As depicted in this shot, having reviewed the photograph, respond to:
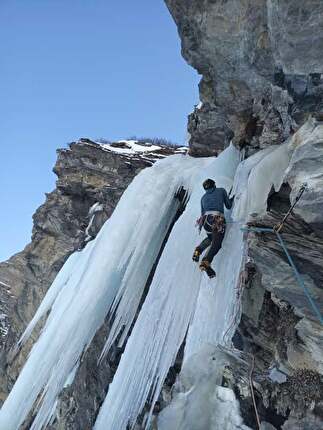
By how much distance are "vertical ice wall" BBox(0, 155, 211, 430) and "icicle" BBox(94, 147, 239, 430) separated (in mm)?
1111

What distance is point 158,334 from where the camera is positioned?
584cm

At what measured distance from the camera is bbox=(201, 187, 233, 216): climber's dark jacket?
5.90 meters

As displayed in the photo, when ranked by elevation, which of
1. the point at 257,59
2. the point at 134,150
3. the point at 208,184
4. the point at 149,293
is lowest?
the point at 149,293

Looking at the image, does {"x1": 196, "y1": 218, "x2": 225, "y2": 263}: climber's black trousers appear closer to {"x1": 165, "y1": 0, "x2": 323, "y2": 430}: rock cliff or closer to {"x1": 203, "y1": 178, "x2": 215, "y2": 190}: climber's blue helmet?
{"x1": 165, "y1": 0, "x2": 323, "y2": 430}: rock cliff

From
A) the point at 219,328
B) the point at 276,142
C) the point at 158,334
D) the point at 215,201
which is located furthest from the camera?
the point at 276,142

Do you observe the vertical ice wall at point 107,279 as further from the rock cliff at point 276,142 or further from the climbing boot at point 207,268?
the climbing boot at point 207,268

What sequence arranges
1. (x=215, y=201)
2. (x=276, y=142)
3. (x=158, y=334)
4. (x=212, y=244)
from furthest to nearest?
1. (x=276, y=142)
2. (x=215, y=201)
3. (x=158, y=334)
4. (x=212, y=244)

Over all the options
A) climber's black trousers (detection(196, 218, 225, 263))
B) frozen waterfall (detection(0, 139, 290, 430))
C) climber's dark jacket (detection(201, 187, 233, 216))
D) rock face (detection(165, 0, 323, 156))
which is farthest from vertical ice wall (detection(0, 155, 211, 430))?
climber's black trousers (detection(196, 218, 225, 263))

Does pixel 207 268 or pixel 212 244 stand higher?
pixel 212 244

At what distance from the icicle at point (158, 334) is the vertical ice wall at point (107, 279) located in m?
1.11

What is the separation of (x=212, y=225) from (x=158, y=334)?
166 centimetres

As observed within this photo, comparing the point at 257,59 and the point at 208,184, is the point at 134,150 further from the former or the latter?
the point at 257,59

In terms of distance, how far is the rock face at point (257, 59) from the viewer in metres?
4.67

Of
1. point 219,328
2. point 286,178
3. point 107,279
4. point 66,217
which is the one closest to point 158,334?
point 219,328
